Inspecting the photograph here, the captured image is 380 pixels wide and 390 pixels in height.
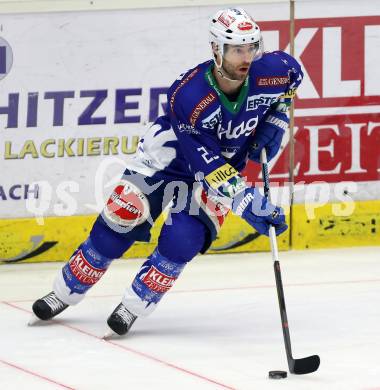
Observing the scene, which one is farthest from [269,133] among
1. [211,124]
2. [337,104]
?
[337,104]

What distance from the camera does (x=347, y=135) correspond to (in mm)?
7160

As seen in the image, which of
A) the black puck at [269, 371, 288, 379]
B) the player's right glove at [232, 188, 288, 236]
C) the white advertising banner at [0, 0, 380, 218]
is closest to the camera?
the black puck at [269, 371, 288, 379]

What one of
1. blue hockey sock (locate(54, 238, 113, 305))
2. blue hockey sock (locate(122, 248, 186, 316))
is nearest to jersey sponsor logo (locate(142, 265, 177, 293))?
blue hockey sock (locate(122, 248, 186, 316))

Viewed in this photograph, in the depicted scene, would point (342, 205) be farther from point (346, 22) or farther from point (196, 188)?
point (196, 188)

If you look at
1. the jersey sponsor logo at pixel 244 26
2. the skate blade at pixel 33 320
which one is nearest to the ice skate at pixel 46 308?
the skate blade at pixel 33 320

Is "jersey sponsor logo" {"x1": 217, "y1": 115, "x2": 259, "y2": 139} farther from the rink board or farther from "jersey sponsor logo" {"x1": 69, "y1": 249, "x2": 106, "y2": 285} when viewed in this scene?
the rink board

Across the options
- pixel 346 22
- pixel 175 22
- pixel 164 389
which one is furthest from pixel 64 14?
pixel 164 389

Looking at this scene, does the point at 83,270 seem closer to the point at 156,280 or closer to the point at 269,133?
the point at 156,280

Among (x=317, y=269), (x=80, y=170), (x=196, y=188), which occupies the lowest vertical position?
(x=317, y=269)

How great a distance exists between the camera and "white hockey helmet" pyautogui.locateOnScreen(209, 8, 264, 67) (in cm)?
505

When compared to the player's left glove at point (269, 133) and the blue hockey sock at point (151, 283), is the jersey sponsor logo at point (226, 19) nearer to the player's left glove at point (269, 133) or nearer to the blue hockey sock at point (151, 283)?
the player's left glove at point (269, 133)

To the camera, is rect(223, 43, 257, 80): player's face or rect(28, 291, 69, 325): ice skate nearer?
rect(223, 43, 257, 80): player's face

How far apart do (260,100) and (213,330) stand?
2.99ft

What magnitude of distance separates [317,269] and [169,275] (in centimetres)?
152
